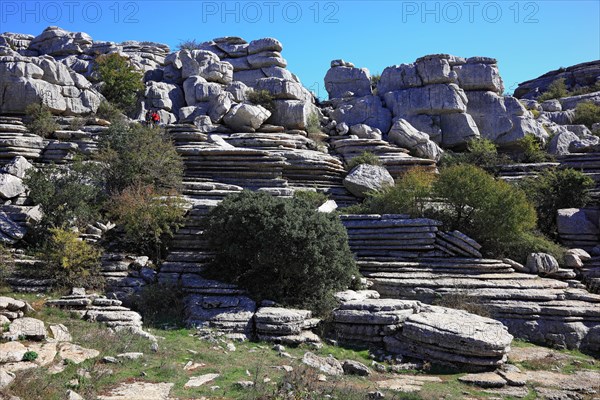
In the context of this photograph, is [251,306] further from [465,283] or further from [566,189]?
[566,189]

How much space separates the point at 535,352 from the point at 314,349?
5.42 metres

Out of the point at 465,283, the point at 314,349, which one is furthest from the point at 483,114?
the point at 314,349

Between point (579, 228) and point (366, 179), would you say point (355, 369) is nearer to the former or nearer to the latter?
point (579, 228)

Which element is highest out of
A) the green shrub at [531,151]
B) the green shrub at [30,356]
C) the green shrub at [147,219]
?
the green shrub at [531,151]

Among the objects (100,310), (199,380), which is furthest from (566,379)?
(100,310)

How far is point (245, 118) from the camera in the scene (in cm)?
2889

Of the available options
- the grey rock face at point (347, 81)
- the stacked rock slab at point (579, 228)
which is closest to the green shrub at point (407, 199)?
the stacked rock slab at point (579, 228)

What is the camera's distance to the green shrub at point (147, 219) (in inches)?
587

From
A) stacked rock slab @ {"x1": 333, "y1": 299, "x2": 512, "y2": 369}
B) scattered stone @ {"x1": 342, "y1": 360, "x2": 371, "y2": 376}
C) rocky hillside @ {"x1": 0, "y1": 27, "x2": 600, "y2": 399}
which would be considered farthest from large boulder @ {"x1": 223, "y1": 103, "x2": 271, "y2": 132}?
scattered stone @ {"x1": 342, "y1": 360, "x2": 371, "y2": 376}

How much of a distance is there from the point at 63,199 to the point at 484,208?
46.0 ft

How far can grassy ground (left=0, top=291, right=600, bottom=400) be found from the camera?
7109mm

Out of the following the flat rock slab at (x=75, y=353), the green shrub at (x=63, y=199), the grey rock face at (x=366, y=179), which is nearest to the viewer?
the flat rock slab at (x=75, y=353)

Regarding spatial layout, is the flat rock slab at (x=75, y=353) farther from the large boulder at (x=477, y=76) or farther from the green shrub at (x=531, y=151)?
the large boulder at (x=477, y=76)

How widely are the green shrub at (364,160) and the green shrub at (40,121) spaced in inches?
622
